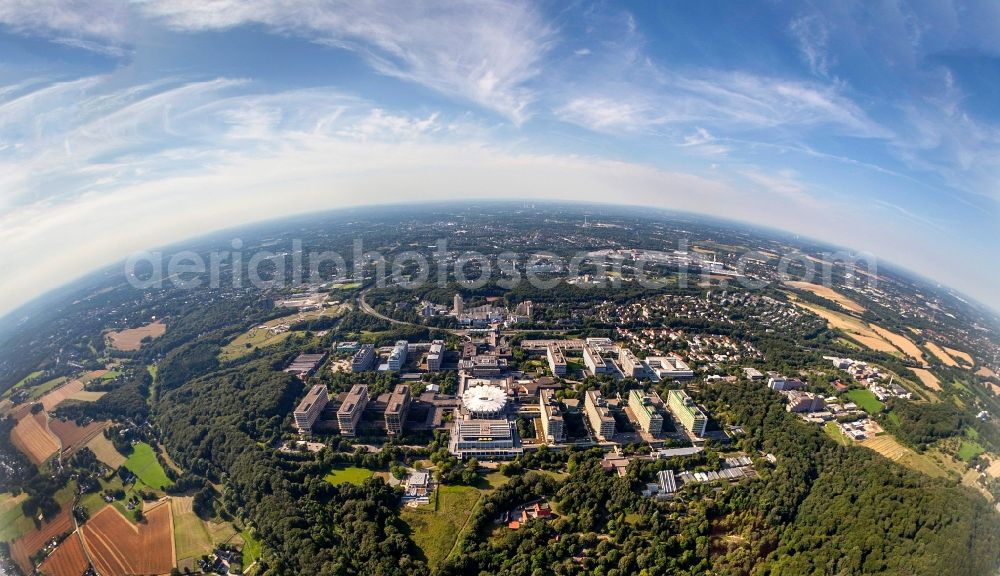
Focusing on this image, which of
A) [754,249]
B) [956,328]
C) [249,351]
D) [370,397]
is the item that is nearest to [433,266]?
[249,351]

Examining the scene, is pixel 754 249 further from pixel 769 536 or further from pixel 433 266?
pixel 769 536

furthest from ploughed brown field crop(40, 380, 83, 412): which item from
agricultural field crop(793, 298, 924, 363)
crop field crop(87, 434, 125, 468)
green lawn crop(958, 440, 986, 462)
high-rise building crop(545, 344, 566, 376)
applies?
agricultural field crop(793, 298, 924, 363)

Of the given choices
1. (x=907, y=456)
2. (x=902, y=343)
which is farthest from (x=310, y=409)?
(x=902, y=343)

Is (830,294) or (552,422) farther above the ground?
(830,294)

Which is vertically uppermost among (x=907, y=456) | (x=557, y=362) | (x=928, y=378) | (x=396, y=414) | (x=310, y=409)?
(x=557, y=362)

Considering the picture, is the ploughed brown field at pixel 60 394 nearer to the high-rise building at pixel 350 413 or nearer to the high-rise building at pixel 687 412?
the high-rise building at pixel 350 413

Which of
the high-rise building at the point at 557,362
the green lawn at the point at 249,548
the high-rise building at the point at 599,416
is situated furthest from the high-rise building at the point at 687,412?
the green lawn at the point at 249,548

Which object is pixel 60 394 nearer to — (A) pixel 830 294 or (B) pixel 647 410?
(B) pixel 647 410
